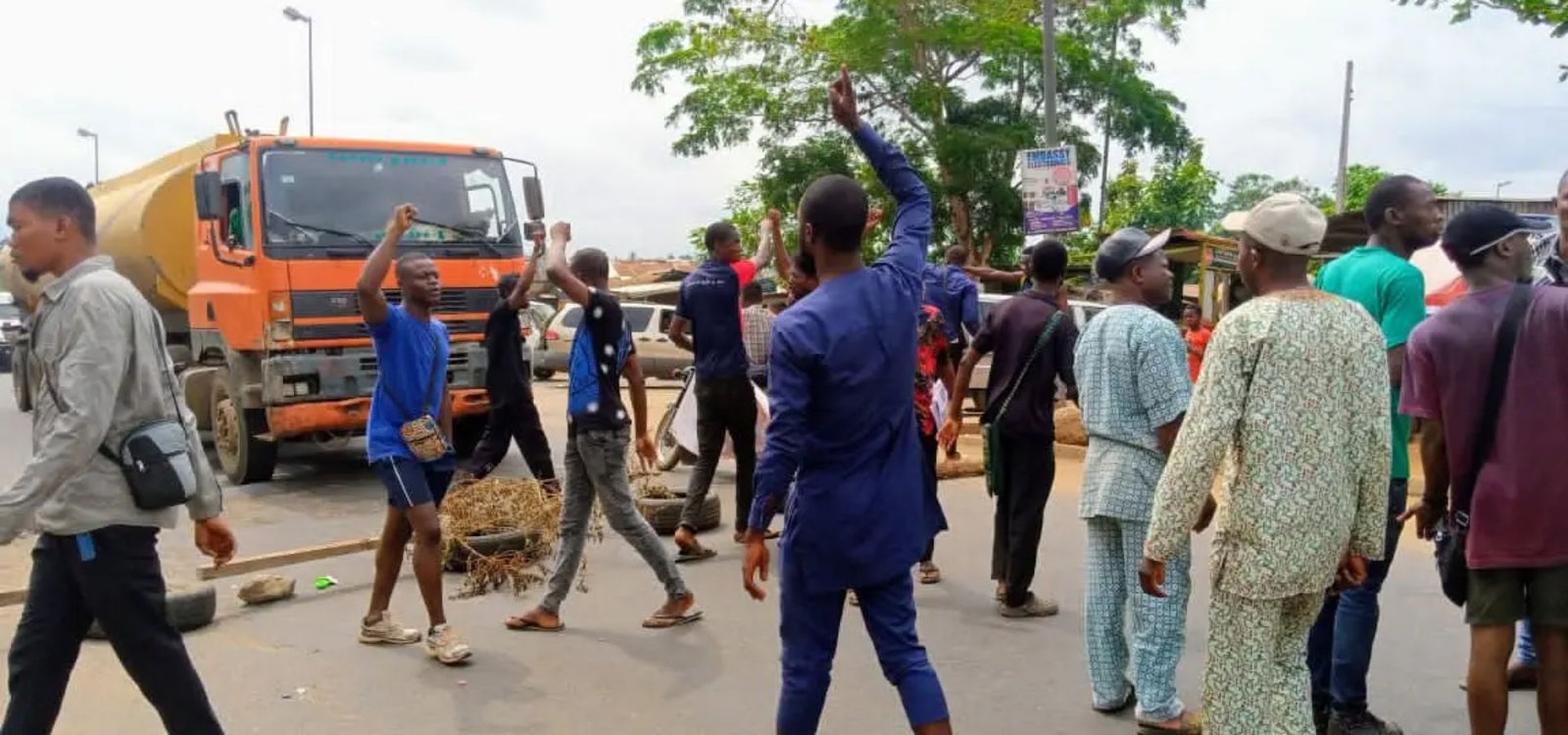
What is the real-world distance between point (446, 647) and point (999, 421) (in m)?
2.57

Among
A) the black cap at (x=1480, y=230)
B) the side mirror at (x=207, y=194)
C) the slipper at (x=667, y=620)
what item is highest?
the side mirror at (x=207, y=194)

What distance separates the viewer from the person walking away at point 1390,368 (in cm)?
406

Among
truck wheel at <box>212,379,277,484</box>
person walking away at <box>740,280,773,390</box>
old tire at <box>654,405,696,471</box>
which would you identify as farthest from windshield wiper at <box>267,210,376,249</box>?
person walking away at <box>740,280,773,390</box>

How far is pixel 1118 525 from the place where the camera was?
4.29 metres

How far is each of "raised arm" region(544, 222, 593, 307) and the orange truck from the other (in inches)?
182

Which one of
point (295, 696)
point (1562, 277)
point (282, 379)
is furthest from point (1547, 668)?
point (282, 379)

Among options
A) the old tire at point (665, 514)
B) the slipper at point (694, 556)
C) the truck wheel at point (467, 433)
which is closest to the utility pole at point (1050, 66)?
the truck wheel at point (467, 433)

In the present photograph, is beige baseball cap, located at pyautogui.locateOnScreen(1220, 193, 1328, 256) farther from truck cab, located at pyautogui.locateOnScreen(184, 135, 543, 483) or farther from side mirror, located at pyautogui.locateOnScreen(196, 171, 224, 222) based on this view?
side mirror, located at pyautogui.locateOnScreen(196, 171, 224, 222)

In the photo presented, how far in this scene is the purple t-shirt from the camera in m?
3.37

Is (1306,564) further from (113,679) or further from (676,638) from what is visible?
(113,679)

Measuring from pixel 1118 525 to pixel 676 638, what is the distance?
2.12 metres

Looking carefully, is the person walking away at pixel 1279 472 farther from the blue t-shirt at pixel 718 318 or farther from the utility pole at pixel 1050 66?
the utility pole at pixel 1050 66

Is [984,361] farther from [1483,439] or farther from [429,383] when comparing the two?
[1483,439]

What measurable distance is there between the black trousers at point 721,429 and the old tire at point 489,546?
913 millimetres
